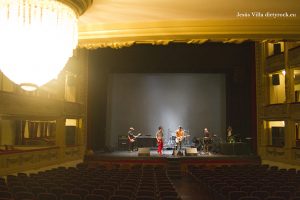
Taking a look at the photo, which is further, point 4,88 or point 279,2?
point 4,88

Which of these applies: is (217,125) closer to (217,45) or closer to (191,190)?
(217,45)

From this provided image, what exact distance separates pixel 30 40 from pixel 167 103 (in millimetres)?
21171

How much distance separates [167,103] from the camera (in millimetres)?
23531

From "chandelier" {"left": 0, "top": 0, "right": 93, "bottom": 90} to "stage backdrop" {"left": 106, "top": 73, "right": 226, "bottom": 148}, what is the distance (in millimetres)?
20190

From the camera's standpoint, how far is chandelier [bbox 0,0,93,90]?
8.13 ft

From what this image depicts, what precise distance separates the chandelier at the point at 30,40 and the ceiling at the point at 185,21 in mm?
718

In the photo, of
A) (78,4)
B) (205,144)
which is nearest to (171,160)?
(205,144)

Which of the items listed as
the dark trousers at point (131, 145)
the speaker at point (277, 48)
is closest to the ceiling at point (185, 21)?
the speaker at point (277, 48)

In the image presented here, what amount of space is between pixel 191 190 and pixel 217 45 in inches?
398

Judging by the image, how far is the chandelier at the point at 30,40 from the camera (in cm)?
248

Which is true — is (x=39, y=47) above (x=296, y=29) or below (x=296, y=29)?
below

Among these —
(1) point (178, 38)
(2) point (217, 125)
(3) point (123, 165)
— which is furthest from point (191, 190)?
(2) point (217, 125)

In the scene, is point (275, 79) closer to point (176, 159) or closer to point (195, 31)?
point (176, 159)

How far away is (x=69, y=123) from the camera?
64.2ft
